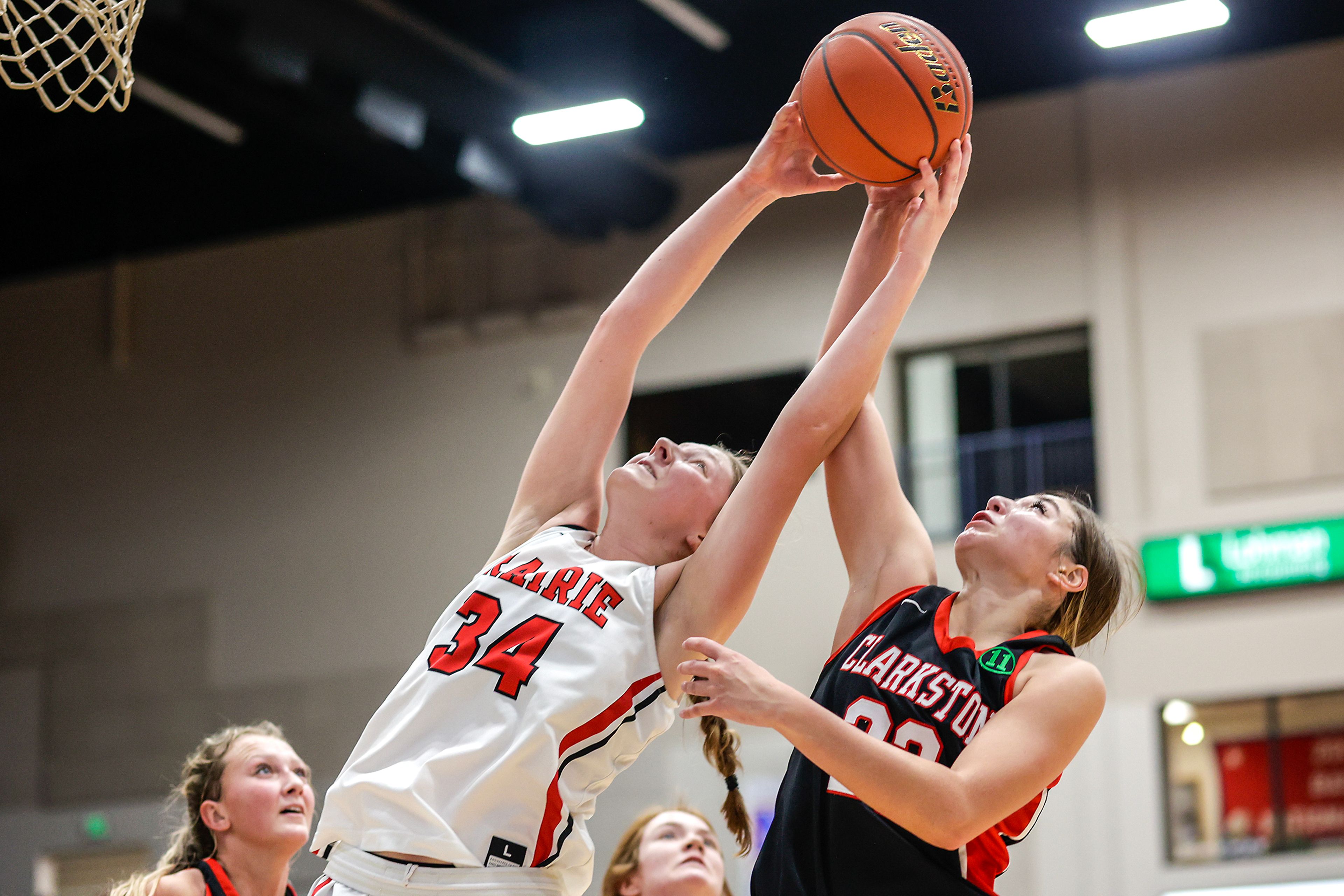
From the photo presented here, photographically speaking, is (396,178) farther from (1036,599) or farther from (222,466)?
(1036,599)

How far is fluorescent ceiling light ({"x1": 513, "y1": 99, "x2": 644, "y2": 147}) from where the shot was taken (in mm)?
10531

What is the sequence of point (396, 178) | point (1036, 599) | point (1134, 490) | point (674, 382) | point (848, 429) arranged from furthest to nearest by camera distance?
point (396, 178) → point (674, 382) → point (1134, 490) → point (848, 429) → point (1036, 599)

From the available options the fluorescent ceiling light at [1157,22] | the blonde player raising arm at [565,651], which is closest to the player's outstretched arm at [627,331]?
the blonde player raising arm at [565,651]

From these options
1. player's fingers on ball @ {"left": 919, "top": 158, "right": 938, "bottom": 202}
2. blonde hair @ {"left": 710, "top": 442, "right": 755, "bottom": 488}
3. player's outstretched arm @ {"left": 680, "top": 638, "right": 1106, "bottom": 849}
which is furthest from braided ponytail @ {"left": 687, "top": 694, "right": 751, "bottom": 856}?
player's fingers on ball @ {"left": 919, "top": 158, "right": 938, "bottom": 202}

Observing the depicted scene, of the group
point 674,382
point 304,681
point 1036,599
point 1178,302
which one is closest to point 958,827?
point 1036,599

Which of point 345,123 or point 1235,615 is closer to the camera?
point 1235,615

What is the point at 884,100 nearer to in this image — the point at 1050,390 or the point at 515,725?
the point at 515,725

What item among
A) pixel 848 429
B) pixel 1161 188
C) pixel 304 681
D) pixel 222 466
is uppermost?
pixel 1161 188

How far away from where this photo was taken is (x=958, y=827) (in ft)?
8.07

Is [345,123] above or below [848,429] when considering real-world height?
above

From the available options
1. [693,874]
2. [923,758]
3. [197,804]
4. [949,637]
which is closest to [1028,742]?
[923,758]

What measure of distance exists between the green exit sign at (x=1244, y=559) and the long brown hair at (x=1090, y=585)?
716cm

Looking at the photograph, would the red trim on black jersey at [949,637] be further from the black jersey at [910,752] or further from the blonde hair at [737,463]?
the blonde hair at [737,463]

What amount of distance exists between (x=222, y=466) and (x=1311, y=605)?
8309 mm
